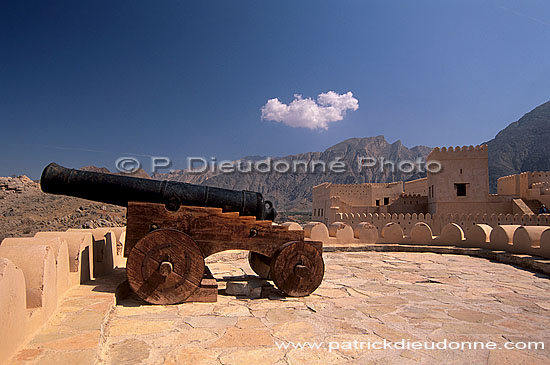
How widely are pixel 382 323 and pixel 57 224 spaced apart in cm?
1597

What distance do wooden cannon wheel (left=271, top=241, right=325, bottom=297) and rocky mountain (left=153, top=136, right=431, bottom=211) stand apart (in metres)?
88.1

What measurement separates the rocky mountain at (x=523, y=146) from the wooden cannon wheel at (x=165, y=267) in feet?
285

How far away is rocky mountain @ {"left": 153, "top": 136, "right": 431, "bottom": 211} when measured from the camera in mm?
106250

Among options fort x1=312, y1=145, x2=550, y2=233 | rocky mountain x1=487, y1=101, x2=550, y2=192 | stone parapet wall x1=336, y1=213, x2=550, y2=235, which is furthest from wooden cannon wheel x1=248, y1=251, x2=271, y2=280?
rocky mountain x1=487, y1=101, x2=550, y2=192

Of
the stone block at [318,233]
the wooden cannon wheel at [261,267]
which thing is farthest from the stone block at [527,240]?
the wooden cannon wheel at [261,267]

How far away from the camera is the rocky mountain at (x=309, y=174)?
349 ft

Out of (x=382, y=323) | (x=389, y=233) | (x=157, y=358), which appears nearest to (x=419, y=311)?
(x=382, y=323)

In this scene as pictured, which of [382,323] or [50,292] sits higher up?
[50,292]

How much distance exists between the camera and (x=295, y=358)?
101 inches

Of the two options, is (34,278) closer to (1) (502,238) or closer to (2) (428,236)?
(1) (502,238)

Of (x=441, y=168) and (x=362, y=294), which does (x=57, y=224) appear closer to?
(x=362, y=294)

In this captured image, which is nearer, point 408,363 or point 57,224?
point 408,363

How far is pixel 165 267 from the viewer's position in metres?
3.65

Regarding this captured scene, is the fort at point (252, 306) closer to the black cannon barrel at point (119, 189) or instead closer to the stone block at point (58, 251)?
the stone block at point (58, 251)
